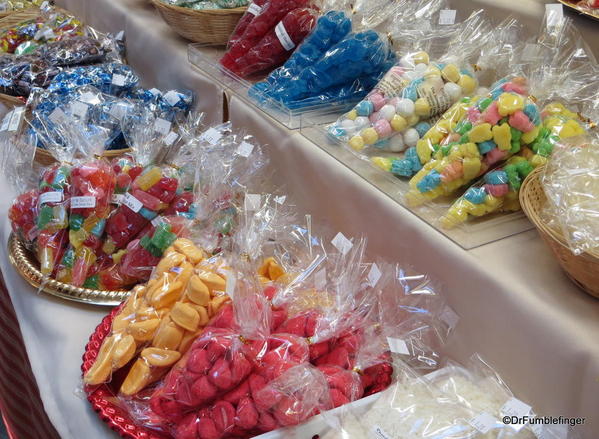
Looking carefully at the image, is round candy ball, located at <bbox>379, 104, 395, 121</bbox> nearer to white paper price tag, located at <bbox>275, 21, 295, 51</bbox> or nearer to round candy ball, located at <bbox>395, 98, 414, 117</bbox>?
round candy ball, located at <bbox>395, 98, 414, 117</bbox>

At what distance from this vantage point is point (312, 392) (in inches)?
34.9

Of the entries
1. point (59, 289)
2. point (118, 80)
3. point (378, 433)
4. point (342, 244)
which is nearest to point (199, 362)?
point (378, 433)

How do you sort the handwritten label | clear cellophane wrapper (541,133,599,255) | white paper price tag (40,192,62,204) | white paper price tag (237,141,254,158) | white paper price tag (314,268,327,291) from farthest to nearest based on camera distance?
white paper price tag (237,141,254,158) → white paper price tag (40,192,62,204) → white paper price tag (314,268,327,291) → the handwritten label → clear cellophane wrapper (541,133,599,255)

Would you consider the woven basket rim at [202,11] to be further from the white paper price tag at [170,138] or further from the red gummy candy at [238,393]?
the red gummy candy at [238,393]

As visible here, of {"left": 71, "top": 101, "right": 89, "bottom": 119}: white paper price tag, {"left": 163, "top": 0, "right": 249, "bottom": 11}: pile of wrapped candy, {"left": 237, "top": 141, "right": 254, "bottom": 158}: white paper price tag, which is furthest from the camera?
{"left": 163, "top": 0, "right": 249, "bottom": 11}: pile of wrapped candy

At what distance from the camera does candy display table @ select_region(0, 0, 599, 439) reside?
86cm

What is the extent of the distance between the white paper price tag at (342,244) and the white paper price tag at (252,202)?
0.72 feet

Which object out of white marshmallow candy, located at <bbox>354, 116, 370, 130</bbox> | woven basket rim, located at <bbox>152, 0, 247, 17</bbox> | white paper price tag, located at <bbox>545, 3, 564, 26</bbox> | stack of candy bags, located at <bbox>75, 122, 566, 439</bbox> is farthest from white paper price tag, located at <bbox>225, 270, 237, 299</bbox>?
woven basket rim, located at <bbox>152, 0, 247, 17</bbox>

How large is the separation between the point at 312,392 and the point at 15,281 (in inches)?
32.9

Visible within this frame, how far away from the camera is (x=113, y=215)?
1360 millimetres

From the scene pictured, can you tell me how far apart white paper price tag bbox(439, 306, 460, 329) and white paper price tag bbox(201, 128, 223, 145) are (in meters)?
0.77

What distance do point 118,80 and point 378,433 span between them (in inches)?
58.9

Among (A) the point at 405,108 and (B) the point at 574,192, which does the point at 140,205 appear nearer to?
(A) the point at 405,108

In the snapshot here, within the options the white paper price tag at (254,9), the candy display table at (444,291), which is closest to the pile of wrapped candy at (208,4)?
the white paper price tag at (254,9)
